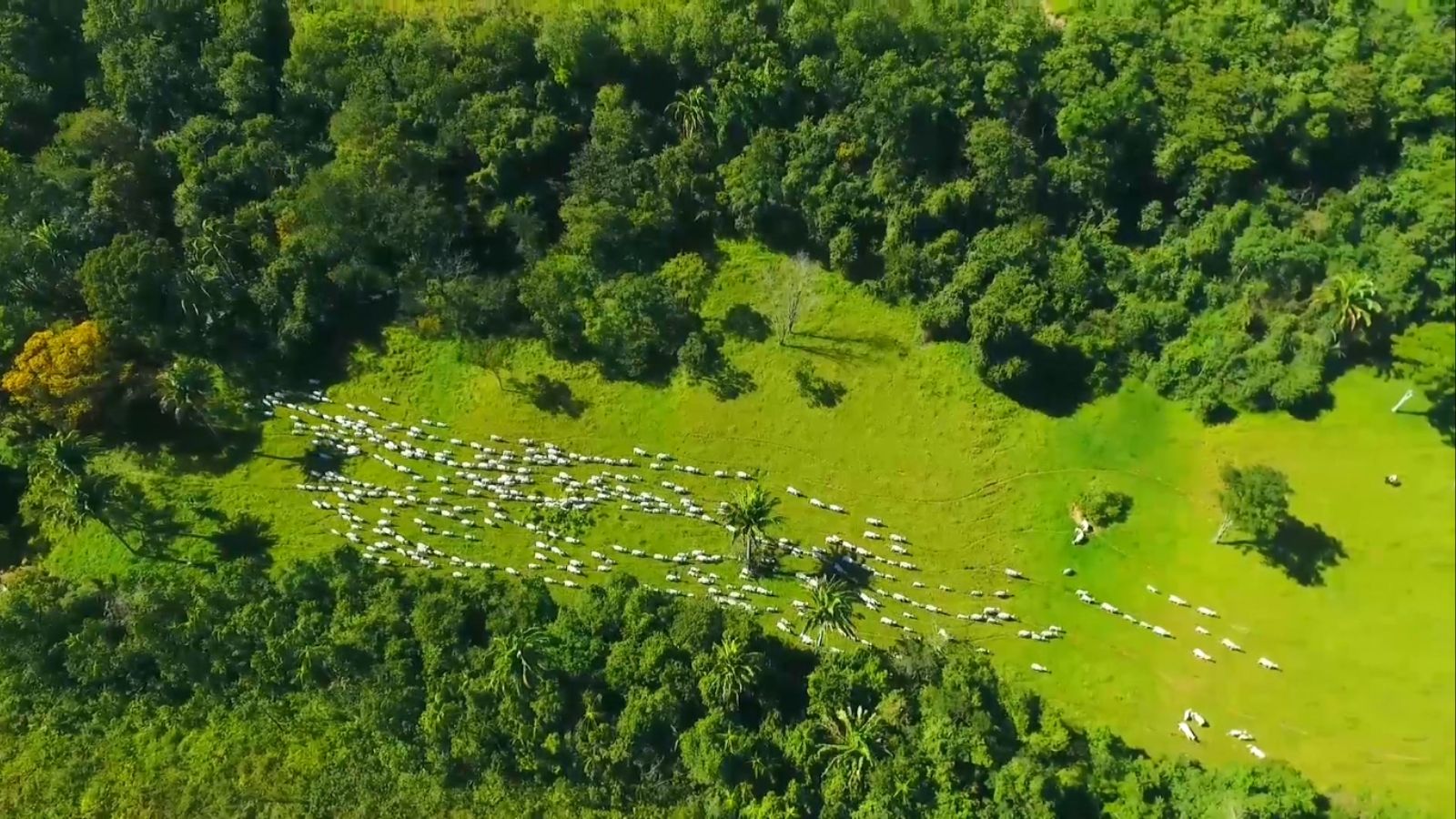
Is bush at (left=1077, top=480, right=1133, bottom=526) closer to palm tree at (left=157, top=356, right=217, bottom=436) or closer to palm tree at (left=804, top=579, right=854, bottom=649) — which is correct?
palm tree at (left=804, top=579, right=854, bottom=649)

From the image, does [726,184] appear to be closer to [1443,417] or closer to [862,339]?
[862,339]

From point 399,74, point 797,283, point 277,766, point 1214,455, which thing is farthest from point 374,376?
point 1214,455

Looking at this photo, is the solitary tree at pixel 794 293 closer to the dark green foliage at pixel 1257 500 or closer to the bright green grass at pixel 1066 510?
the bright green grass at pixel 1066 510

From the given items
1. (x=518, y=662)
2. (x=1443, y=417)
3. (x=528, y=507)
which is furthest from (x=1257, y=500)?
(x=528, y=507)

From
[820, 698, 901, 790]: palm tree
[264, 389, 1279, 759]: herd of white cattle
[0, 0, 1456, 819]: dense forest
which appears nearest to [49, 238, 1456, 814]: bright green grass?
[264, 389, 1279, 759]: herd of white cattle

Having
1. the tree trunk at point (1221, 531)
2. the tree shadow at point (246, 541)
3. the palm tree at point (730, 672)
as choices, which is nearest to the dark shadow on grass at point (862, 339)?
the palm tree at point (730, 672)

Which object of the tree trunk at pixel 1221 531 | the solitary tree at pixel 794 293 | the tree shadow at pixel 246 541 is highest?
the solitary tree at pixel 794 293
